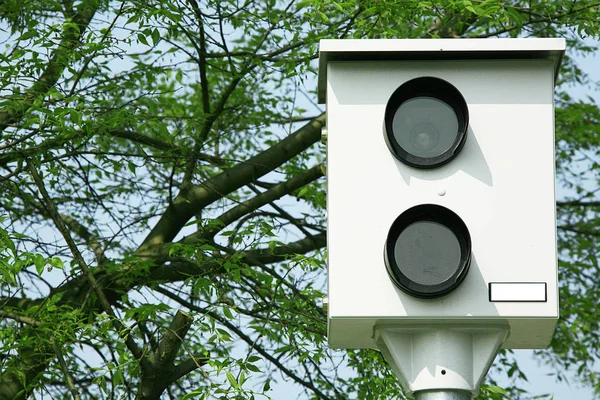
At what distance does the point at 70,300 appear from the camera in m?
5.25

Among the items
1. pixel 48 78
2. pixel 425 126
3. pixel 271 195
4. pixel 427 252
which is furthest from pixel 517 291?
pixel 271 195

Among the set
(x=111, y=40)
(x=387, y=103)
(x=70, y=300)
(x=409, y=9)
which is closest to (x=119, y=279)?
(x=70, y=300)

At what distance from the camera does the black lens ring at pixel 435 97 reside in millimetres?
2225

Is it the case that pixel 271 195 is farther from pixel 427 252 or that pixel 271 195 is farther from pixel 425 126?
pixel 427 252

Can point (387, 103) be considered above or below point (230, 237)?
below

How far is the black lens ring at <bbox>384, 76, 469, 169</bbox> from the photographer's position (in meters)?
2.22

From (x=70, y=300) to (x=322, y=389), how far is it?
1.53m

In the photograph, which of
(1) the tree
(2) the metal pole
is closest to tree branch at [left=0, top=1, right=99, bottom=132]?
(1) the tree

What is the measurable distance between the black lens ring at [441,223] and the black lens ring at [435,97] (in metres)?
0.11

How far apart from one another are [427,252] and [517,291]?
23 cm

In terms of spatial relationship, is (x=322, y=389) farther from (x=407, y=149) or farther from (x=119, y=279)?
(x=407, y=149)

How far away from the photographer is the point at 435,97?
2307mm

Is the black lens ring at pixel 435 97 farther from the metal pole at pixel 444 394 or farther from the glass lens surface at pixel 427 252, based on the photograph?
the metal pole at pixel 444 394

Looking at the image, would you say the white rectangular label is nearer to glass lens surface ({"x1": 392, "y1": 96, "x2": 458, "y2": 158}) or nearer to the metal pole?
the metal pole
